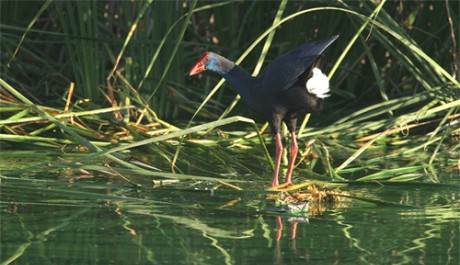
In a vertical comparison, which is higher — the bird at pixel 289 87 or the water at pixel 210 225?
the bird at pixel 289 87

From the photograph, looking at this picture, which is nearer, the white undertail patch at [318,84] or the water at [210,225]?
the water at [210,225]

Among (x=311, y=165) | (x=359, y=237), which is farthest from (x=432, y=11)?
(x=359, y=237)

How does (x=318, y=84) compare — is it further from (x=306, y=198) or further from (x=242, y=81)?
(x=306, y=198)

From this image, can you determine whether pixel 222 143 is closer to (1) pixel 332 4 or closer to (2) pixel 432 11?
(1) pixel 332 4

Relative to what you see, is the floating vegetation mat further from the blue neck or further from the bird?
the blue neck

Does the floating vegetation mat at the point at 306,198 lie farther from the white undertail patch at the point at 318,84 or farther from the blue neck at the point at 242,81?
the blue neck at the point at 242,81

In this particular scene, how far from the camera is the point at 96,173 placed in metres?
3.43

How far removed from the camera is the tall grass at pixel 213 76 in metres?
3.84

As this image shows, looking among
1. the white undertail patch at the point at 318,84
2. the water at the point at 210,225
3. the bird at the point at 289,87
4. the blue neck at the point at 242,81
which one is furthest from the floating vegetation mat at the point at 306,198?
the blue neck at the point at 242,81

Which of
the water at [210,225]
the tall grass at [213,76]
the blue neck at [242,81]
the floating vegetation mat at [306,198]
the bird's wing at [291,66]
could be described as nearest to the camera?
the water at [210,225]

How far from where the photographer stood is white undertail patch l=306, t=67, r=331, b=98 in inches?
129

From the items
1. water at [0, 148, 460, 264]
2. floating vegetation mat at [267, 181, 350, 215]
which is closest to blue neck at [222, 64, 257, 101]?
water at [0, 148, 460, 264]

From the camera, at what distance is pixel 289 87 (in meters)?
3.34

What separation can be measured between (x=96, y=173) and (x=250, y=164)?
0.60 meters
